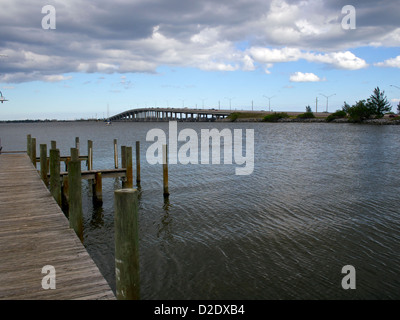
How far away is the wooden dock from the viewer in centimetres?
514

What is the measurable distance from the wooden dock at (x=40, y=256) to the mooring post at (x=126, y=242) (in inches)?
10.6

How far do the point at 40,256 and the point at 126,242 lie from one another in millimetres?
2466

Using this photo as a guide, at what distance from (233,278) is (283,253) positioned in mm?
2208

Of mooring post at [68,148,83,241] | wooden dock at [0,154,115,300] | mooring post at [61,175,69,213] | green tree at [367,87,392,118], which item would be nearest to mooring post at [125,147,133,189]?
mooring post at [61,175,69,213]

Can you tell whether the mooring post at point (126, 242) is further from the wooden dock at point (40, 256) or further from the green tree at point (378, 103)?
the green tree at point (378, 103)

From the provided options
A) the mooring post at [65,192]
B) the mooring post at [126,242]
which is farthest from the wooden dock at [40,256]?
the mooring post at [65,192]

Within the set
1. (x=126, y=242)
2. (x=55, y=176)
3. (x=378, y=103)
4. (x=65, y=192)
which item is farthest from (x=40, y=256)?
(x=378, y=103)

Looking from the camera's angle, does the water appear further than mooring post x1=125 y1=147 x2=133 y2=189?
No

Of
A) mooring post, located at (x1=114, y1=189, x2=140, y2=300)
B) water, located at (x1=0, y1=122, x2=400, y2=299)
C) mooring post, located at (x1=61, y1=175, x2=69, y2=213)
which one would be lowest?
water, located at (x1=0, y1=122, x2=400, y2=299)

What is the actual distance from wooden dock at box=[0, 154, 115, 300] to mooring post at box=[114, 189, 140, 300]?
10.6 inches

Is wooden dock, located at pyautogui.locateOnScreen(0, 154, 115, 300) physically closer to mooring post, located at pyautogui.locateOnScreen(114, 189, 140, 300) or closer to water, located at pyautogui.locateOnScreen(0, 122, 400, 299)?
mooring post, located at pyautogui.locateOnScreen(114, 189, 140, 300)

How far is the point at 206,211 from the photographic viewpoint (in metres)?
14.9

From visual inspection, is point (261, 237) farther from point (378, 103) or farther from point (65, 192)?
point (378, 103)
